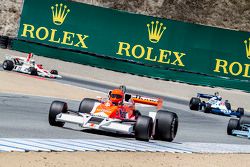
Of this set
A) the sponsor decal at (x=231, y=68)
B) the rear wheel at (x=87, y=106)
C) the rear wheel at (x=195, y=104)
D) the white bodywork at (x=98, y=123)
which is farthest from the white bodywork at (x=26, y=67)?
the white bodywork at (x=98, y=123)

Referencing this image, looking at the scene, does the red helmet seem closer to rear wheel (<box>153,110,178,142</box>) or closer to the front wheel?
rear wheel (<box>153,110,178,142</box>)

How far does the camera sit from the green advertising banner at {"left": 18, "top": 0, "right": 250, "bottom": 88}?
132ft

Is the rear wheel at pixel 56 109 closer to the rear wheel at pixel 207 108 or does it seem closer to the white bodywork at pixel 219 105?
the rear wheel at pixel 207 108

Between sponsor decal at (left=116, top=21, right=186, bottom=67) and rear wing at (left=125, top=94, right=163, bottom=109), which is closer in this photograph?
rear wing at (left=125, top=94, right=163, bottom=109)

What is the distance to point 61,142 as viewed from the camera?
12.1 metres

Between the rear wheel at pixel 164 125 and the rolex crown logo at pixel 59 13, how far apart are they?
1114 inches

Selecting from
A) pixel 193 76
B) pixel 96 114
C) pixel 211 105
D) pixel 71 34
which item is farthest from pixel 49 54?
pixel 96 114

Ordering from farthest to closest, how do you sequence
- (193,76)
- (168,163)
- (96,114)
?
(193,76), (96,114), (168,163)

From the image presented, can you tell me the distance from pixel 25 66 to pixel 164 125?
69.0ft

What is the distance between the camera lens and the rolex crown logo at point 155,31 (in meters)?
41.6

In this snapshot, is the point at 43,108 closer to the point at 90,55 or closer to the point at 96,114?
the point at 96,114

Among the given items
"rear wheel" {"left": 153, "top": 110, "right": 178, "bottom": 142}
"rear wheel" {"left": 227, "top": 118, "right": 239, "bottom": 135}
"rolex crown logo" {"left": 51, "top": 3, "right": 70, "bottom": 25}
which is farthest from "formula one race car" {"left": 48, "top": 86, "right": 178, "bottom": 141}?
"rolex crown logo" {"left": 51, "top": 3, "right": 70, "bottom": 25}

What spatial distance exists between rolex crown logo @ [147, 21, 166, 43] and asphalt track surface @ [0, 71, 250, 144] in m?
11.7

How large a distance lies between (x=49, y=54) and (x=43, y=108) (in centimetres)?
2088
